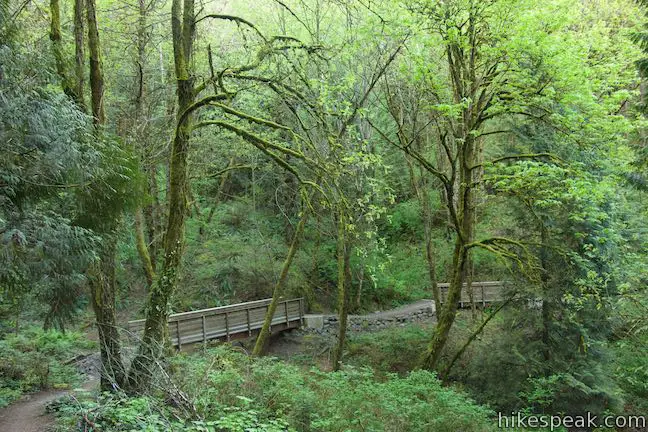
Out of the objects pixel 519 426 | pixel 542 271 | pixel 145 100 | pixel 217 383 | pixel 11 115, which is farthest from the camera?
pixel 145 100

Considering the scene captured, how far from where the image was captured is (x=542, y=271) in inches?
410

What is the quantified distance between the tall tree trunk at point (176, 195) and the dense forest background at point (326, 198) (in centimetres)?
3

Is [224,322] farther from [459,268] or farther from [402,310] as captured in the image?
[402,310]

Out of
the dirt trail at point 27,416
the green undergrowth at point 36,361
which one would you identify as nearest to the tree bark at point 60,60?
the green undergrowth at point 36,361

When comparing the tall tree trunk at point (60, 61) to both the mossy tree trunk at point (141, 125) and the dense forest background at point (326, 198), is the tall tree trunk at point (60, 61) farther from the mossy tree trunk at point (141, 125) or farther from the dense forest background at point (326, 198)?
the mossy tree trunk at point (141, 125)

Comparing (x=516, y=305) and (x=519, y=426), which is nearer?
(x=519, y=426)

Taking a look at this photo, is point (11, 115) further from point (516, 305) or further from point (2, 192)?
point (516, 305)

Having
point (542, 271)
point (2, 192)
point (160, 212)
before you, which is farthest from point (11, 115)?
point (160, 212)

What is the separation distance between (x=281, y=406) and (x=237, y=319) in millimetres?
9371

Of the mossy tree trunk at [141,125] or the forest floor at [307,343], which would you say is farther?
the forest floor at [307,343]

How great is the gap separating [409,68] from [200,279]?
10.6 meters

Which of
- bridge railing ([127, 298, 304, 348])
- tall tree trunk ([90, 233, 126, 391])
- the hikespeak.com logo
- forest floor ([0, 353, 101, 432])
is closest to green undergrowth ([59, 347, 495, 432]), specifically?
forest floor ([0, 353, 101, 432])

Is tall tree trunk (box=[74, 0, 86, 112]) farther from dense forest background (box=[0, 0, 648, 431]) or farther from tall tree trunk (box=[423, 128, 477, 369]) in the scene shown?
tall tree trunk (box=[423, 128, 477, 369])

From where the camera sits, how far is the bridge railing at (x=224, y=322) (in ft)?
45.2
